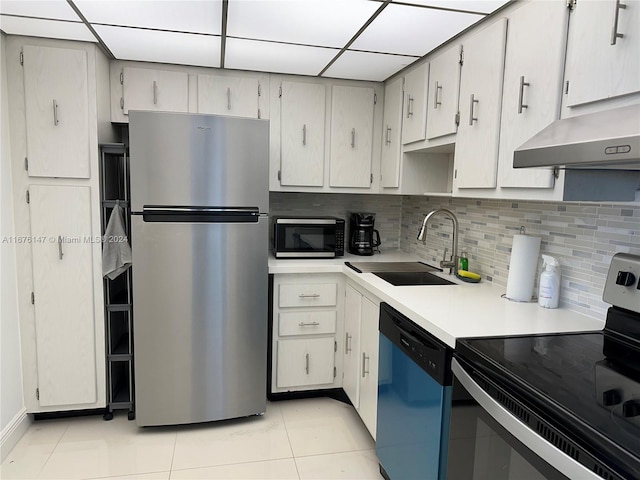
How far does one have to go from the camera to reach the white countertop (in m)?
1.48

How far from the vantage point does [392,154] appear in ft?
9.11

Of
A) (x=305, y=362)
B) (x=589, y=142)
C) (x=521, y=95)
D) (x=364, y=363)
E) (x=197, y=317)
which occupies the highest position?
(x=521, y=95)

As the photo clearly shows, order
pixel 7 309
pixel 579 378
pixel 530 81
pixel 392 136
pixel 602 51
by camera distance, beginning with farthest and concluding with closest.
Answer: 1. pixel 392 136
2. pixel 7 309
3. pixel 530 81
4. pixel 602 51
5. pixel 579 378

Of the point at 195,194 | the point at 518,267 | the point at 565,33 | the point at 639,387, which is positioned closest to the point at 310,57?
the point at 195,194

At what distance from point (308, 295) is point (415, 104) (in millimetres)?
1309

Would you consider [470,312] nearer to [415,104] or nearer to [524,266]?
[524,266]

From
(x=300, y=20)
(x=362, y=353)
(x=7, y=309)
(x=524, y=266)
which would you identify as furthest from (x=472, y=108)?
(x=7, y=309)

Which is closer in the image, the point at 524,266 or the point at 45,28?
the point at 524,266

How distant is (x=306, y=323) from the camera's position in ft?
8.72

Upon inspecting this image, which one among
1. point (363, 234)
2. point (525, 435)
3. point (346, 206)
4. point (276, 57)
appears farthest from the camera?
point (346, 206)

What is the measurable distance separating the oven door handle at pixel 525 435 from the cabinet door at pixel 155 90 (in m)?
2.22

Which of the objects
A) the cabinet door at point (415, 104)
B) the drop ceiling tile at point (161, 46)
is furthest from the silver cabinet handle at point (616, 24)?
the drop ceiling tile at point (161, 46)

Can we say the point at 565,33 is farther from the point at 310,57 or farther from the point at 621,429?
the point at 310,57

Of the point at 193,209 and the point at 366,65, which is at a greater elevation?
the point at 366,65
